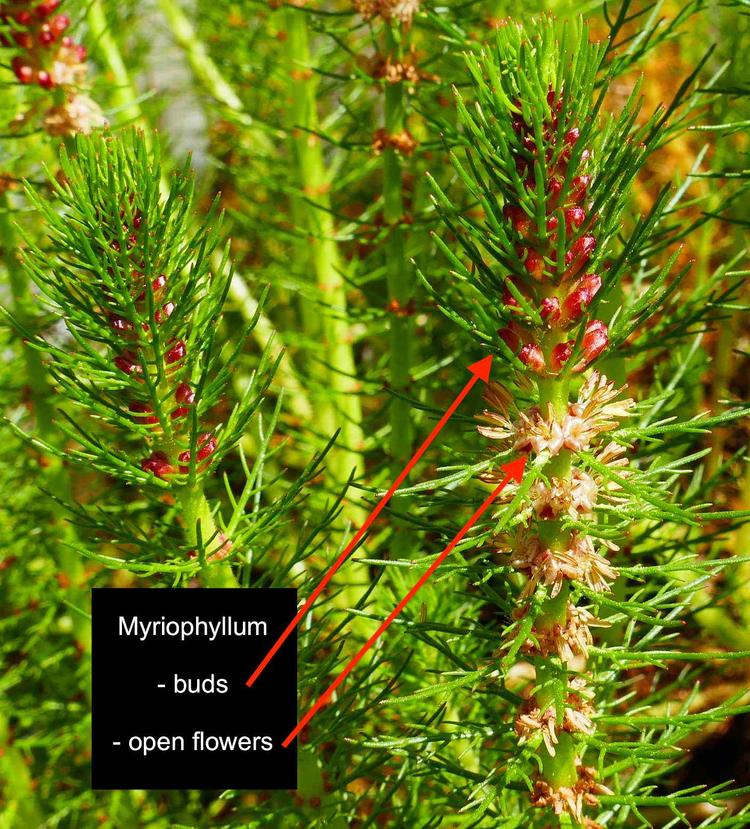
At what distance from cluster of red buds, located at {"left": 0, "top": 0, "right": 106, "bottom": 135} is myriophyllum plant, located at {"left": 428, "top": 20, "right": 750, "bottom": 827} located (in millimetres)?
520

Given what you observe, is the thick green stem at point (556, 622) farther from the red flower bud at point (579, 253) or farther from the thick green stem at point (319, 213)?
the thick green stem at point (319, 213)

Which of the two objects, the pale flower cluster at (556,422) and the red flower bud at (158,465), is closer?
Answer: the pale flower cluster at (556,422)

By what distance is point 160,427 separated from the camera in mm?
712

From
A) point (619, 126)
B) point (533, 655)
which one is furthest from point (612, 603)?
point (619, 126)

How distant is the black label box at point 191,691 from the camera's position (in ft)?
2.50

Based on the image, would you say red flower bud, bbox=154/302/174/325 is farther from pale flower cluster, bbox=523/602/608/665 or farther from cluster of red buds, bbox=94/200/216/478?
pale flower cluster, bbox=523/602/608/665

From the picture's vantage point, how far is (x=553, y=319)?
610 mm

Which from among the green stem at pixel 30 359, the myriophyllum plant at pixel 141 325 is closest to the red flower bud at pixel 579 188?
the myriophyllum plant at pixel 141 325

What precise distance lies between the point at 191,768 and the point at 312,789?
0.36 feet

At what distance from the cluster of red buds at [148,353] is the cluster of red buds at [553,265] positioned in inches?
8.9

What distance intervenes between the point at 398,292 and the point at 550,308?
1.46 ft

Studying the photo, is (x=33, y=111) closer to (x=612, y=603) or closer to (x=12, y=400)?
(x=12, y=400)

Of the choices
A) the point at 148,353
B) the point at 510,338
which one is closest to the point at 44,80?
the point at 148,353

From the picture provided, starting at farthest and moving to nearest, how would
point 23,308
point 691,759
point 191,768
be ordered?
1. point 691,759
2. point 23,308
3. point 191,768
